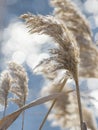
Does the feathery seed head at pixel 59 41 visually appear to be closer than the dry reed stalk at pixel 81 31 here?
Yes

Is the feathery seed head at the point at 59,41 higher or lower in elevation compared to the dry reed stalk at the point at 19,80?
lower

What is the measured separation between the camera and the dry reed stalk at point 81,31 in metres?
2.18

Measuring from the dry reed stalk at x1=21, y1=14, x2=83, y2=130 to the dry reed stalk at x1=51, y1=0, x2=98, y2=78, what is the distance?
0.43 feet

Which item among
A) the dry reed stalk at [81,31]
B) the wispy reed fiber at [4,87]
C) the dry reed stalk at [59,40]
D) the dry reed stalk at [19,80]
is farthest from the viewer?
the wispy reed fiber at [4,87]

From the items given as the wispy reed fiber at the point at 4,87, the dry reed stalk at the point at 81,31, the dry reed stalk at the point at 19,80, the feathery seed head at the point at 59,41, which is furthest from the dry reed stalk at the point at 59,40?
the wispy reed fiber at the point at 4,87

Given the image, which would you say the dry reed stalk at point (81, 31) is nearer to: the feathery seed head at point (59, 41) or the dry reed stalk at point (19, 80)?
the feathery seed head at point (59, 41)

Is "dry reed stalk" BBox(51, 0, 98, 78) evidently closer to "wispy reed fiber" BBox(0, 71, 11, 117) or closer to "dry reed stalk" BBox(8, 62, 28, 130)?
"dry reed stalk" BBox(8, 62, 28, 130)

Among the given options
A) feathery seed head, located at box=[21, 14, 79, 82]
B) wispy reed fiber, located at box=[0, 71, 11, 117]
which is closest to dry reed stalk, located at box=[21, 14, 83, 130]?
feathery seed head, located at box=[21, 14, 79, 82]

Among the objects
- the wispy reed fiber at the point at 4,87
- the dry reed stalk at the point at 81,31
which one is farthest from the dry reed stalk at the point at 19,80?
the dry reed stalk at the point at 81,31

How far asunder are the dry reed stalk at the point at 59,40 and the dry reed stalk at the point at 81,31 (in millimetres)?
132

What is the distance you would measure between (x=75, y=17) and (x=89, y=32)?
0.17 metres

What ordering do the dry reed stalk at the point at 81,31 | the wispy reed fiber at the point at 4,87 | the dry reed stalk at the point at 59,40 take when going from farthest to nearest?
the wispy reed fiber at the point at 4,87
the dry reed stalk at the point at 81,31
the dry reed stalk at the point at 59,40

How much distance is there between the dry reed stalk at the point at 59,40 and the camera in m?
2.05

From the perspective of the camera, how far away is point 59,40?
6.89 ft
